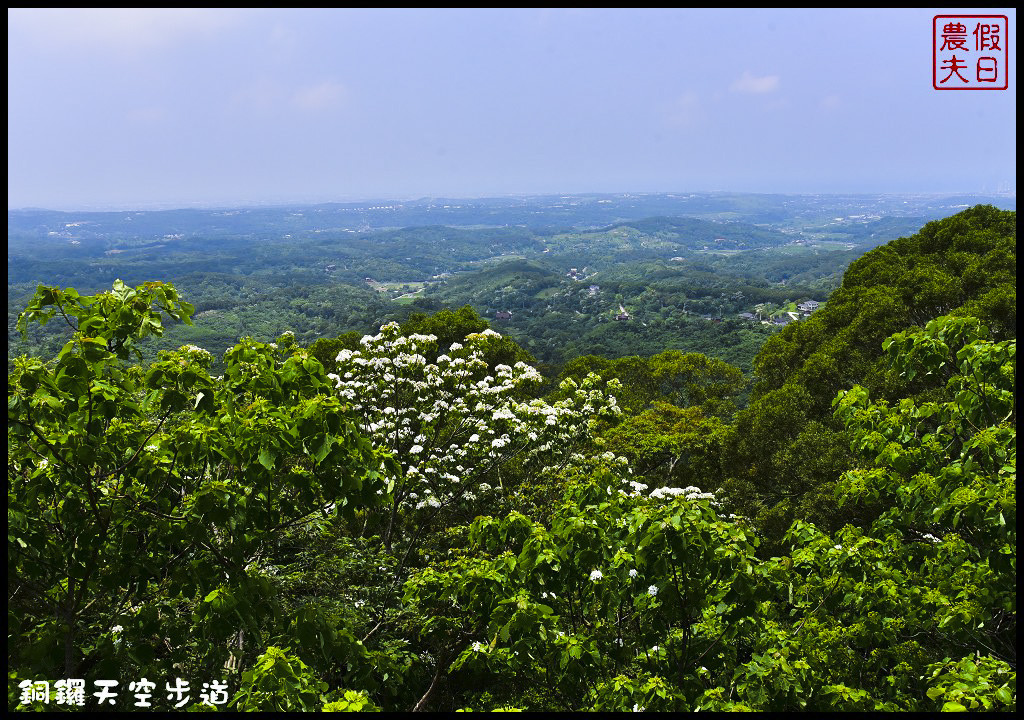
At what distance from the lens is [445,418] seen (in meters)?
9.81

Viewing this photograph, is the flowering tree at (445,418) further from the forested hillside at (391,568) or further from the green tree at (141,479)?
the green tree at (141,479)

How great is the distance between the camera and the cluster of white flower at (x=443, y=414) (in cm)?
903

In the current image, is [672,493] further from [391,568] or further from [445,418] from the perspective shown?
[445,418]

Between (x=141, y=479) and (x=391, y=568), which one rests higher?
(x=141, y=479)

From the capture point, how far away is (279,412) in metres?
3.29

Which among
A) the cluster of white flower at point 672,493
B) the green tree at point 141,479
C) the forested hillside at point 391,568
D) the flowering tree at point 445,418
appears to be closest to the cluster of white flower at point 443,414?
the flowering tree at point 445,418

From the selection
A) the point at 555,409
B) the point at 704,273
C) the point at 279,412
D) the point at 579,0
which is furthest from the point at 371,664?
the point at 704,273

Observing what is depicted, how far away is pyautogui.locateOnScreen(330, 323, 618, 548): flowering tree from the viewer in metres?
8.99

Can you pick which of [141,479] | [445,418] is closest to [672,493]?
[445,418]

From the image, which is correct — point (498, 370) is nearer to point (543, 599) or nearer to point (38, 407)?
point (543, 599)

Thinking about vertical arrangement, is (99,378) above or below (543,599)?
above

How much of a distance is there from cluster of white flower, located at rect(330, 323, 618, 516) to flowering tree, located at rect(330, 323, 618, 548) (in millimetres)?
17

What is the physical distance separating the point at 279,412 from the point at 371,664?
1866mm

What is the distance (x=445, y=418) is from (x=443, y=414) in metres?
0.27
